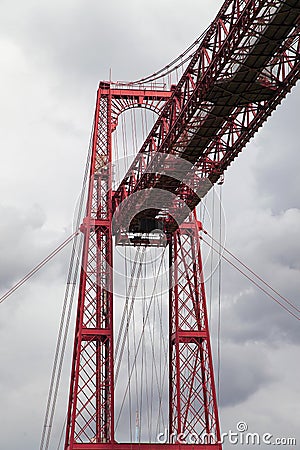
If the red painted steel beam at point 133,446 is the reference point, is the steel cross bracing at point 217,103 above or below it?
above

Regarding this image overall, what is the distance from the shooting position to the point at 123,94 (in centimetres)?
4975

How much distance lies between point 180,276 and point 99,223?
469 cm

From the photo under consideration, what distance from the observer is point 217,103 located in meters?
34.1

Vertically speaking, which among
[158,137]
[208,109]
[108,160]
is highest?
[108,160]

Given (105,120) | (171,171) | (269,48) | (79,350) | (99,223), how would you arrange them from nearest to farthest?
1. (269,48)
2. (171,171)
3. (79,350)
4. (99,223)
5. (105,120)

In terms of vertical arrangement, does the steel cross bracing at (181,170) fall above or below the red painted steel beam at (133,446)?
above

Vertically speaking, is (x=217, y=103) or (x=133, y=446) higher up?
(x=217, y=103)

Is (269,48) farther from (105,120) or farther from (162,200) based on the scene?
(105,120)

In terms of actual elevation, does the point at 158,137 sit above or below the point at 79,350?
above

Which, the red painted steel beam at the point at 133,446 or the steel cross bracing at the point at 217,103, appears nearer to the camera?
the steel cross bracing at the point at 217,103

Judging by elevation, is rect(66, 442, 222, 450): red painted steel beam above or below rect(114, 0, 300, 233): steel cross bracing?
below

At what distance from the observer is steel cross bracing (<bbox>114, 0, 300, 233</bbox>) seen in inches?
1160

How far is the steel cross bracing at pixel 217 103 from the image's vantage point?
29469 millimetres

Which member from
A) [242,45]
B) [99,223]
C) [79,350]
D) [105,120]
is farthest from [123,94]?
[242,45]
